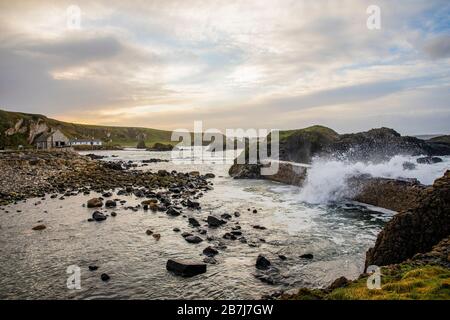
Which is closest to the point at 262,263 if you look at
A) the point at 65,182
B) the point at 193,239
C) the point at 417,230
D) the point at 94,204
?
the point at 193,239

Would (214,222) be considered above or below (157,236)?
above

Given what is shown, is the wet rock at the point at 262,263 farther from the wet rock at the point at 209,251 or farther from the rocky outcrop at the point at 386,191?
the rocky outcrop at the point at 386,191

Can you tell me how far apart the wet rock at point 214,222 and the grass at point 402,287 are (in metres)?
12.9

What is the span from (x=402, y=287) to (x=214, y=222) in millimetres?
15211

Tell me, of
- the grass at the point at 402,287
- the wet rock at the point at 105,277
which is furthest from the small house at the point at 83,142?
the grass at the point at 402,287

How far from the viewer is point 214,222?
22.7 metres

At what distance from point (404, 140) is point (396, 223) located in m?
57.4

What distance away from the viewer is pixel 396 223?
43.5ft

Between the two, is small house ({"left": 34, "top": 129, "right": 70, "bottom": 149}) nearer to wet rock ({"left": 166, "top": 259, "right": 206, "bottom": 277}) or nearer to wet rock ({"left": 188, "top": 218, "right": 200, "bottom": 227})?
wet rock ({"left": 188, "top": 218, "right": 200, "bottom": 227})

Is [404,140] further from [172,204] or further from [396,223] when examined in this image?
[396,223]

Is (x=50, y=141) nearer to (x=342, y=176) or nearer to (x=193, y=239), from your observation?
(x=342, y=176)

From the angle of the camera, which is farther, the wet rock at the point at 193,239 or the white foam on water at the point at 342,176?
Result: the white foam on water at the point at 342,176

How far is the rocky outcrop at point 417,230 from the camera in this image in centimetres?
1252
